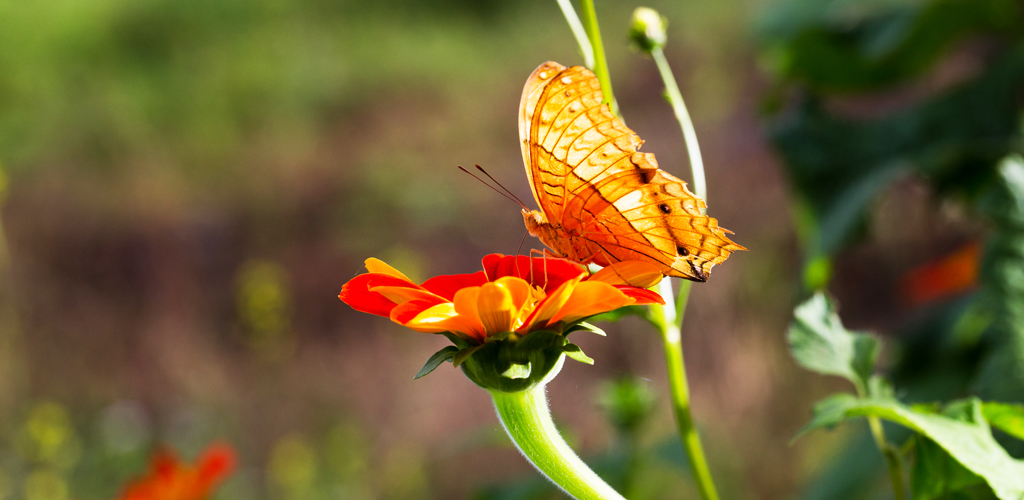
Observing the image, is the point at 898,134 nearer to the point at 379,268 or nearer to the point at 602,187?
the point at 602,187

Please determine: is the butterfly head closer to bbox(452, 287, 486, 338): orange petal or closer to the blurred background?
bbox(452, 287, 486, 338): orange petal

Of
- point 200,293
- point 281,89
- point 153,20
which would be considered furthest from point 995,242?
point 153,20

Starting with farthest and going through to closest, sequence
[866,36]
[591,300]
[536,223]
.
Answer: [866,36], [536,223], [591,300]

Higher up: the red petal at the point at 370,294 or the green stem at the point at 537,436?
the red petal at the point at 370,294

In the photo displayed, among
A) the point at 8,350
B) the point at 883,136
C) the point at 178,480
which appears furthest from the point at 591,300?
the point at 8,350

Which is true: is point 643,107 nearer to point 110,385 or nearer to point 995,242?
point 110,385

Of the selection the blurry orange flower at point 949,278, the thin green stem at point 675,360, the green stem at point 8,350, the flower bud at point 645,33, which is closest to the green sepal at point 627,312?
the thin green stem at point 675,360

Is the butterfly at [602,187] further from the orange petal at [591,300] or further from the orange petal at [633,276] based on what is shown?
the orange petal at [591,300]
